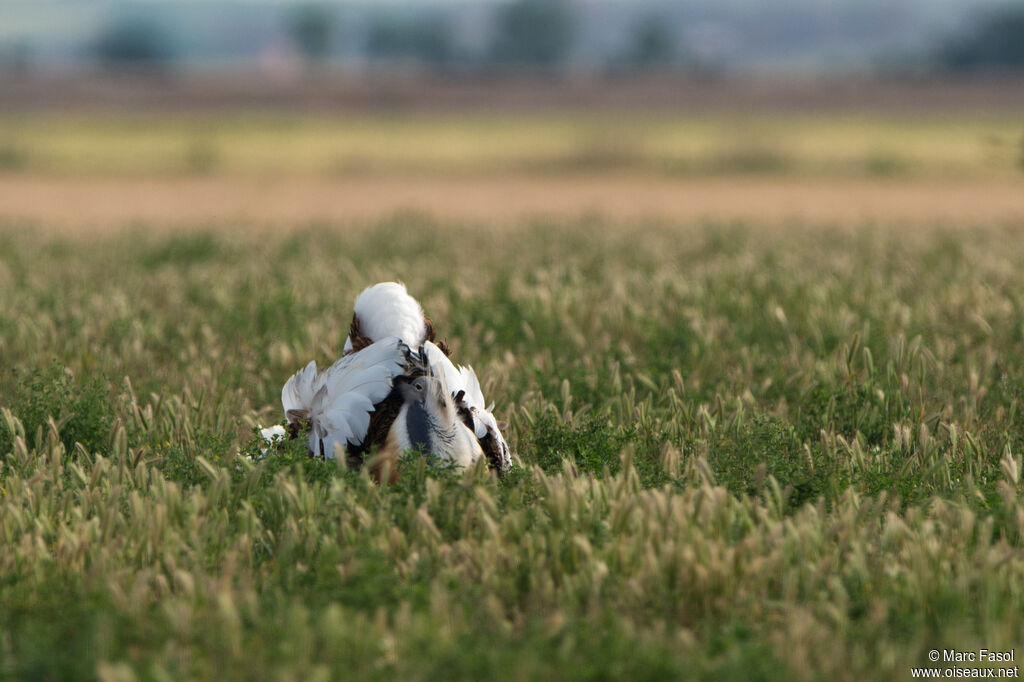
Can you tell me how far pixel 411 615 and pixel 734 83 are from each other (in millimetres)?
101333

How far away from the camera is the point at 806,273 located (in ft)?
33.6

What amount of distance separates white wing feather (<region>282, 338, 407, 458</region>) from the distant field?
25.1 ft

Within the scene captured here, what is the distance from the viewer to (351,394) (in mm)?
4312

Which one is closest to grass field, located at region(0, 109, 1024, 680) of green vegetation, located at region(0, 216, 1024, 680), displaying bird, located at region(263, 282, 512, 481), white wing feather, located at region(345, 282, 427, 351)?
green vegetation, located at region(0, 216, 1024, 680)

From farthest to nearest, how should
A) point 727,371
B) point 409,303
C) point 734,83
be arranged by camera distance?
point 734,83 → point 727,371 → point 409,303

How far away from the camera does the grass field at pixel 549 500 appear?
302 cm

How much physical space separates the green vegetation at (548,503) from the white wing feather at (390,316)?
1.93 ft

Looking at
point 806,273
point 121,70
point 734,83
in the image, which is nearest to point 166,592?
point 806,273

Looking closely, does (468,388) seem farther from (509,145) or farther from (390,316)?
(509,145)

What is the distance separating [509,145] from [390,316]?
1938 inches

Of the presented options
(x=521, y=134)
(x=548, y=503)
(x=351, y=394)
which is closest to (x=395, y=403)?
(x=351, y=394)

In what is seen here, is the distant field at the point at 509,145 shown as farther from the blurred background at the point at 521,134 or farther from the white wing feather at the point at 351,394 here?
the white wing feather at the point at 351,394

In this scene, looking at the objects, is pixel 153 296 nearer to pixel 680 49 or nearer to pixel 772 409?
pixel 772 409

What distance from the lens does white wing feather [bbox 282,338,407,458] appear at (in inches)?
169
